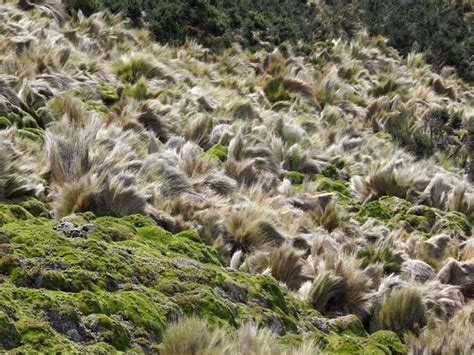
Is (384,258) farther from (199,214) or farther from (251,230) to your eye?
(199,214)

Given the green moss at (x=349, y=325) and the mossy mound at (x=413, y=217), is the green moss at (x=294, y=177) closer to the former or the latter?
the mossy mound at (x=413, y=217)

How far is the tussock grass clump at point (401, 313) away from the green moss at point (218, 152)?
309 cm

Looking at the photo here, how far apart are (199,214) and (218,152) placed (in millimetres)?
2341

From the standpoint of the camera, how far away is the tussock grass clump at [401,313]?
5.25 metres

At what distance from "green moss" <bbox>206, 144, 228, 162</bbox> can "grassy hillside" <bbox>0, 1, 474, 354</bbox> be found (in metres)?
0.11

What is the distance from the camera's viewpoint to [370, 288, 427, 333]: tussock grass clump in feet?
17.2

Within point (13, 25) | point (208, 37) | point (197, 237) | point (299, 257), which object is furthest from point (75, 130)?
point (208, 37)

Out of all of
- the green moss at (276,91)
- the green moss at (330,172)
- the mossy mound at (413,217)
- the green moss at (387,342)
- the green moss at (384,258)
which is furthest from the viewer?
the green moss at (276,91)

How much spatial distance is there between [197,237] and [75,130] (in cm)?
171

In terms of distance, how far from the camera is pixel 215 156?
7832 mm

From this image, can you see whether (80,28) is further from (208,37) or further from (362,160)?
(362,160)

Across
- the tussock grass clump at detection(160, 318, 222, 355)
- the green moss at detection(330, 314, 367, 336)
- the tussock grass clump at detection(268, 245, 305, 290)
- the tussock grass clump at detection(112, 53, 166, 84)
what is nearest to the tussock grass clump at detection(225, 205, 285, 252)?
the tussock grass clump at detection(268, 245, 305, 290)

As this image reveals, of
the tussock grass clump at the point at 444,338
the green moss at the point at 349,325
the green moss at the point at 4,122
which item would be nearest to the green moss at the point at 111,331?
the green moss at the point at 349,325

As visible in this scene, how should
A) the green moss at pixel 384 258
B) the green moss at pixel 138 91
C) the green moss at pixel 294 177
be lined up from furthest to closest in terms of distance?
1. the green moss at pixel 138 91
2. the green moss at pixel 294 177
3. the green moss at pixel 384 258
